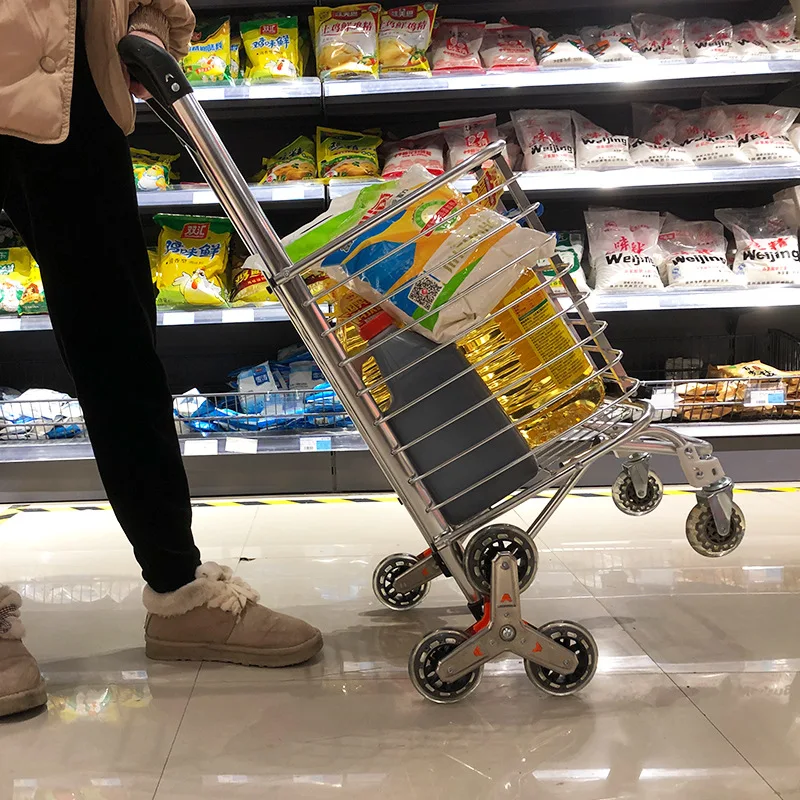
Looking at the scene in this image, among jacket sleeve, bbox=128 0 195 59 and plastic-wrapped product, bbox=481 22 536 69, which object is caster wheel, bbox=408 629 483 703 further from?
plastic-wrapped product, bbox=481 22 536 69

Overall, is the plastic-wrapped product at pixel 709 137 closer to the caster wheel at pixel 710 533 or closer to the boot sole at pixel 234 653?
the caster wheel at pixel 710 533

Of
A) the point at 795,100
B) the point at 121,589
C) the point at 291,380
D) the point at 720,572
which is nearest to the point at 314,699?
the point at 121,589

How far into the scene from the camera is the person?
105 centimetres

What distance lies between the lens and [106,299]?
112 centimetres

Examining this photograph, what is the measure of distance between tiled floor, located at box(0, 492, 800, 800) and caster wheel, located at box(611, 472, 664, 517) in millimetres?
136

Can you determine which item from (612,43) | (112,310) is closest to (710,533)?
(112,310)

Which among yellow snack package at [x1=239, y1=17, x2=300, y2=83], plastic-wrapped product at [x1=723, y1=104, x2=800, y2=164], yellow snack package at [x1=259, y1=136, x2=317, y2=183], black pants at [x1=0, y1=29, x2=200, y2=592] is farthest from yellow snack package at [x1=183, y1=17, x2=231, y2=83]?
plastic-wrapped product at [x1=723, y1=104, x2=800, y2=164]

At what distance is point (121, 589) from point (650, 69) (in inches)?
79.4

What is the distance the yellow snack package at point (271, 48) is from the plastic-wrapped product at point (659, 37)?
3.58 feet

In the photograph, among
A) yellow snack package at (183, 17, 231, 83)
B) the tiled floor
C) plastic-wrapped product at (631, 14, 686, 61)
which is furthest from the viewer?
plastic-wrapped product at (631, 14, 686, 61)

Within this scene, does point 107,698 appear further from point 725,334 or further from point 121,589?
point 725,334

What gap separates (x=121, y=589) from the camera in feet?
5.35

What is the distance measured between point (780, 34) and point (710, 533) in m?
1.84

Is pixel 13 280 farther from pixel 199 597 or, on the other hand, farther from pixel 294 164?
pixel 199 597
